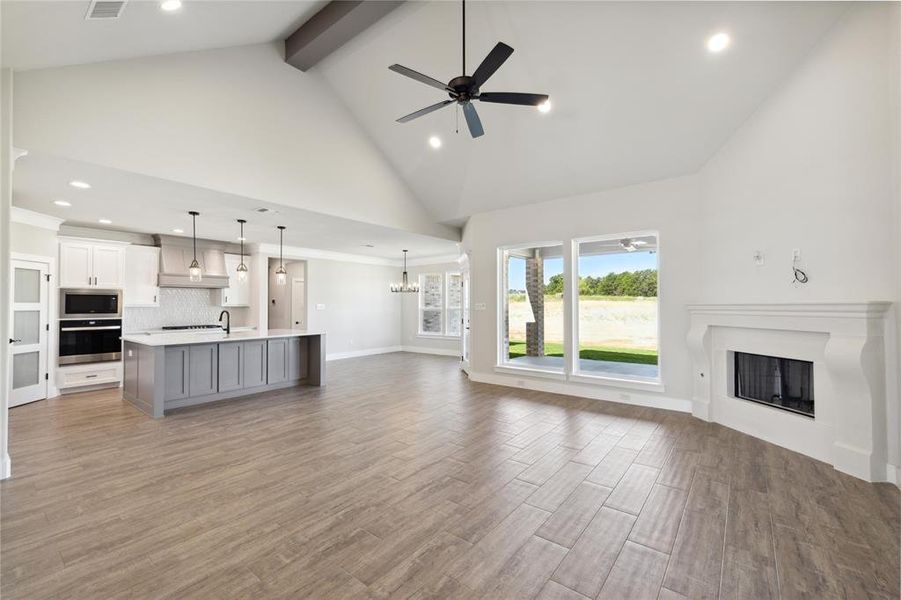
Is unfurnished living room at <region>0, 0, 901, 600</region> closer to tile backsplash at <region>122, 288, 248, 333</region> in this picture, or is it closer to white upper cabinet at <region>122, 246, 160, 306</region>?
white upper cabinet at <region>122, 246, 160, 306</region>

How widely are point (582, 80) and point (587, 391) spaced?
3973 mm

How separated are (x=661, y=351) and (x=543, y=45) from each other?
3.85 metres

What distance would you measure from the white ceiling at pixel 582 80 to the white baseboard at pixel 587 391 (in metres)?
2.85

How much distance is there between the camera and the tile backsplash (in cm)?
679

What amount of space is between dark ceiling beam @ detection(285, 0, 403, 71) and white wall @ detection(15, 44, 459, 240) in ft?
1.04

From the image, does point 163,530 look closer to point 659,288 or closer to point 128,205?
point 128,205

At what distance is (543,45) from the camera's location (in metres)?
3.74

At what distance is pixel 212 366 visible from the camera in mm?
5215

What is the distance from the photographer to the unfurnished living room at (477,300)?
212cm

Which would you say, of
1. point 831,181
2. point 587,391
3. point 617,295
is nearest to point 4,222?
point 587,391

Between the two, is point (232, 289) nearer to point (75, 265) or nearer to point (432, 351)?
point (75, 265)

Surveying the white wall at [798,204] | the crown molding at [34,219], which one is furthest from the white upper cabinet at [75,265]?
the white wall at [798,204]

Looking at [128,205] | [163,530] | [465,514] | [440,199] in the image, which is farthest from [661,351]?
[128,205]

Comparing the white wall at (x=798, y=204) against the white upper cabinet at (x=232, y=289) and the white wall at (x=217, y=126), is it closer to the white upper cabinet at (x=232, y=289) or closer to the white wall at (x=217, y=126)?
the white wall at (x=217, y=126)
